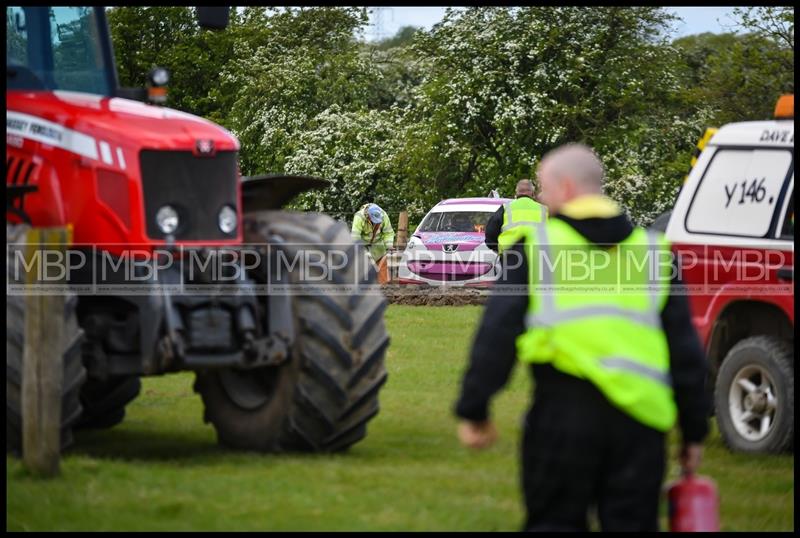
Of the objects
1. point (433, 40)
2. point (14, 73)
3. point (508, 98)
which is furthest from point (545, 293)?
point (433, 40)

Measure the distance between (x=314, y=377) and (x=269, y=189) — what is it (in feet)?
5.03

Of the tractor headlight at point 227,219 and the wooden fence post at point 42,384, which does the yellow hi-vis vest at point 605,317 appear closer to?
the wooden fence post at point 42,384

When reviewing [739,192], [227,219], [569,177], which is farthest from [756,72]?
[569,177]

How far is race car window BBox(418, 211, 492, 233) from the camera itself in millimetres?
29391

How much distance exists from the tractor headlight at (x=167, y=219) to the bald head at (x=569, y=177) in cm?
416

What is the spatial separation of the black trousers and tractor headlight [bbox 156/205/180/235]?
4.37m

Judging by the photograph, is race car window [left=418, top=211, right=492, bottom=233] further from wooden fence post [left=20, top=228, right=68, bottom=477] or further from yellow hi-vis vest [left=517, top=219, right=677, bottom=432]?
yellow hi-vis vest [left=517, top=219, right=677, bottom=432]

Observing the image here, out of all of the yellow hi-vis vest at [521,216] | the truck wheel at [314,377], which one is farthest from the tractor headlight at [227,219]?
the yellow hi-vis vest at [521,216]

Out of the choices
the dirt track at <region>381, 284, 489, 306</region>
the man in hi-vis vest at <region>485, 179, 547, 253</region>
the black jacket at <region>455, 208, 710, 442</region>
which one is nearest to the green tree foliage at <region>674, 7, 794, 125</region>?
the dirt track at <region>381, 284, 489, 306</region>

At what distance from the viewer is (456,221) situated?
97.3 feet

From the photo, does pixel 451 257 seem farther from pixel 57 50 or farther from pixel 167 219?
pixel 167 219

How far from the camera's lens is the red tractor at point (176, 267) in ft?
31.6

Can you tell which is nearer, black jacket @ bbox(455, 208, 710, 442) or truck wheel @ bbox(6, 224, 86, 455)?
black jacket @ bbox(455, 208, 710, 442)

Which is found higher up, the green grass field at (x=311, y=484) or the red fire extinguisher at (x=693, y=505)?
the red fire extinguisher at (x=693, y=505)
